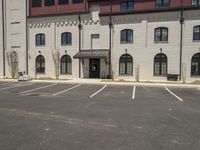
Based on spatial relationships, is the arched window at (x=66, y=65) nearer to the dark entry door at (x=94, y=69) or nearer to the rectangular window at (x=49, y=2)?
the dark entry door at (x=94, y=69)

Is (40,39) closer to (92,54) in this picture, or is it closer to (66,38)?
(66,38)

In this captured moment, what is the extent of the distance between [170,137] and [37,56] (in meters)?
25.2

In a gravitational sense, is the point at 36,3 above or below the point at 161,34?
above

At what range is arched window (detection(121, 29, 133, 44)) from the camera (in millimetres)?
24719

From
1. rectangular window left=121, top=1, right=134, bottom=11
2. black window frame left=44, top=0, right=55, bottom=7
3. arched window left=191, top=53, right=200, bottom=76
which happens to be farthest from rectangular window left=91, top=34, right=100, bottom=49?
arched window left=191, top=53, right=200, bottom=76

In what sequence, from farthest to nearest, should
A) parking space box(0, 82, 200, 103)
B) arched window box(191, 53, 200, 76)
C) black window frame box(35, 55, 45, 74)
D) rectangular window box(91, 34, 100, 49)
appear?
black window frame box(35, 55, 45, 74)
rectangular window box(91, 34, 100, 49)
arched window box(191, 53, 200, 76)
parking space box(0, 82, 200, 103)

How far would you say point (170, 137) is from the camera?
19.7 ft

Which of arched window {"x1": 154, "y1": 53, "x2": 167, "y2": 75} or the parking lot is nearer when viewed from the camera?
the parking lot

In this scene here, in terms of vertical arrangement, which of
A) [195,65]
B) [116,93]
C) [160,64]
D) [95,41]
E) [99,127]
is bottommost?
[99,127]

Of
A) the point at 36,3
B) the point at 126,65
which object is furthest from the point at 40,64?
Answer: the point at 126,65

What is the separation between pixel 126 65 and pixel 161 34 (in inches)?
211

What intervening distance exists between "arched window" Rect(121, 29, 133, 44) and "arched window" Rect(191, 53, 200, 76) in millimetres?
7343

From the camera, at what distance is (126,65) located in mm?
25062

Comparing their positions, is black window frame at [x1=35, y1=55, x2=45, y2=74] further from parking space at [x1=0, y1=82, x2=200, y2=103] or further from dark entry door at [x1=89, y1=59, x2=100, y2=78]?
parking space at [x1=0, y1=82, x2=200, y2=103]
